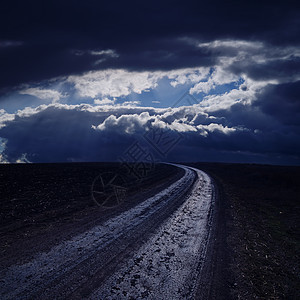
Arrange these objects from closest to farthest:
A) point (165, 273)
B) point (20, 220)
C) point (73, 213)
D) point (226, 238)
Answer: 1. point (165, 273)
2. point (226, 238)
3. point (20, 220)
4. point (73, 213)

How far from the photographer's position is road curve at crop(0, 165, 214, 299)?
4.45 m

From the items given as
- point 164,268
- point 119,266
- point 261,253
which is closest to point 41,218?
point 119,266

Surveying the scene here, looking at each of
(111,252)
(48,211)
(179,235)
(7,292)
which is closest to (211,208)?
(179,235)

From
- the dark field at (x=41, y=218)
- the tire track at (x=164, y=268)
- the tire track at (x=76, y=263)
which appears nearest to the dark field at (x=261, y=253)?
the tire track at (x=164, y=268)

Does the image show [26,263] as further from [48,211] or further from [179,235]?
[48,211]

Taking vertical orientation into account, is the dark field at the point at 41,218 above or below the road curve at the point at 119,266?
below

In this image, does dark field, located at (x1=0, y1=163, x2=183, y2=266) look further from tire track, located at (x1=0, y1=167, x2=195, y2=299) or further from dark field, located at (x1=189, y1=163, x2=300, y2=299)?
dark field, located at (x1=189, y1=163, x2=300, y2=299)

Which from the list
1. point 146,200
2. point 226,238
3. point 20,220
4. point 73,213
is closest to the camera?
point 226,238

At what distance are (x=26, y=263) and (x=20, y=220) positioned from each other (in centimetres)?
470

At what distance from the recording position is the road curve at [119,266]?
445 cm

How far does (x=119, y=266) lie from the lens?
547 cm

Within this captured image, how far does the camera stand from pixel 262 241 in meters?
7.98

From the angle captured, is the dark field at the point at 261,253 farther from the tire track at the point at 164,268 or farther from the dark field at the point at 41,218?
the dark field at the point at 41,218

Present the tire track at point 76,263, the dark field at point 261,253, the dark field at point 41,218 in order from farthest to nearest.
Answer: the dark field at point 41,218
the dark field at point 261,253
the tire track at point 76,263
